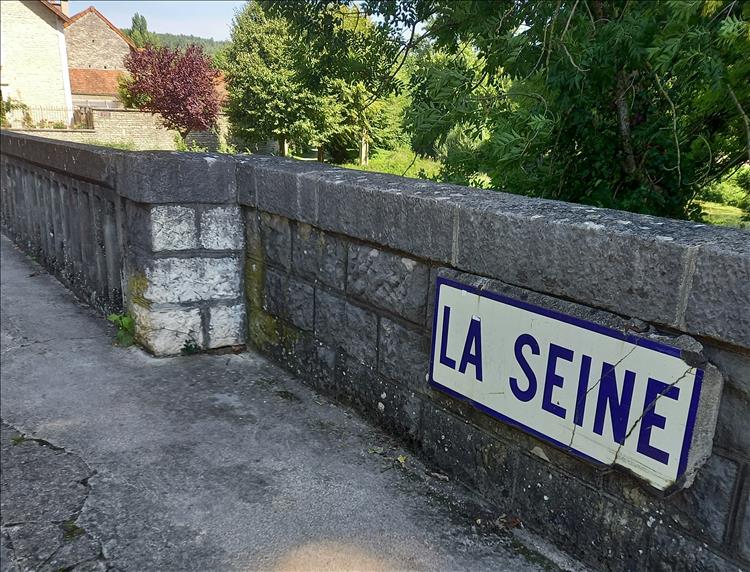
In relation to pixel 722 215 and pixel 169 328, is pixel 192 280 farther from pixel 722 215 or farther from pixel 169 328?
pixel 722 215

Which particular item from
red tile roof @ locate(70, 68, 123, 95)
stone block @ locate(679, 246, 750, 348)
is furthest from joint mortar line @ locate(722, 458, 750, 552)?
red tile roof @ locate(70, 68, 123, 95)

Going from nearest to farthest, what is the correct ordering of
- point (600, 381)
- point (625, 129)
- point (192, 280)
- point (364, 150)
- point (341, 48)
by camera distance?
point (600, 381) < point (192, 280) < point (625, 129) < point (341, 48) < point (364, 150)

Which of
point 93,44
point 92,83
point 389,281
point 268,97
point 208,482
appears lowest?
point 208,482

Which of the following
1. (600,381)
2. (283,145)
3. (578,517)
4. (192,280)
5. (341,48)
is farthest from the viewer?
(283,145)

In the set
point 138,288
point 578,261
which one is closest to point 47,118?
point 138,288

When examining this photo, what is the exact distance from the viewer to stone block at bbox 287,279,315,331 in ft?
10.4

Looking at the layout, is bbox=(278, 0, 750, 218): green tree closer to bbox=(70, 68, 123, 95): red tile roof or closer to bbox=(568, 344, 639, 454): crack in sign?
bbox=(568, 344, 639, 454): crack in sign

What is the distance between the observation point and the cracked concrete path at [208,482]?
1979 millimetres

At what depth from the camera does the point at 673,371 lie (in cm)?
163

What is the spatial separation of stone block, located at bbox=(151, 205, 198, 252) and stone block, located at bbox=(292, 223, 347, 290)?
2.35 feet

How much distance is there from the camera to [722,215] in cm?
630

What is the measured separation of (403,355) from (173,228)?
1676 mm

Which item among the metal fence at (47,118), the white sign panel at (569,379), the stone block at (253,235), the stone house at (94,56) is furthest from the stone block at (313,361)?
the stone house at (94,56)

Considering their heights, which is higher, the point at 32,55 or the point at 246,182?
the point at 32,55
